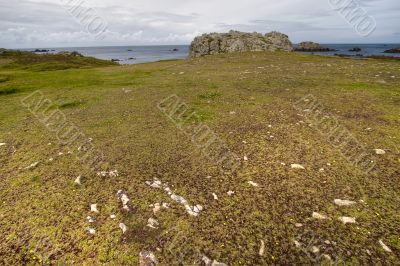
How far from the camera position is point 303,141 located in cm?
1199

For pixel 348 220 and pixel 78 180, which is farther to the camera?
pixel 78 180

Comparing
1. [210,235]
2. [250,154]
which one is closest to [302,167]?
[250,154]

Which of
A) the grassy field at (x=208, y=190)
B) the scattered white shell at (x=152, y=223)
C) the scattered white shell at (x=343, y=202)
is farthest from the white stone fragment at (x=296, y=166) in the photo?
the scattered white shell at (x=152, y=223)

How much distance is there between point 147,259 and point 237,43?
228ft

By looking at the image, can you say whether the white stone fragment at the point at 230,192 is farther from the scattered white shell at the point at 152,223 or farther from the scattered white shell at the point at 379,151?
the scattered white shell at the point at 379,151

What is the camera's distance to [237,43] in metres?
70.6

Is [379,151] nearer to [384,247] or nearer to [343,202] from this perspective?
[343,202]

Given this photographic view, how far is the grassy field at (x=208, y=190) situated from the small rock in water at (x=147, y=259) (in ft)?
0.46

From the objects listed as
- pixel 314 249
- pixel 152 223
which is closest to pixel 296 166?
pixel 314 249

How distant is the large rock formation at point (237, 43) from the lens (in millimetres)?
69500

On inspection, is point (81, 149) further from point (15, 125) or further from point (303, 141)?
point (303, 141)

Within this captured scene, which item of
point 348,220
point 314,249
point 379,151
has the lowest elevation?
point 314,249

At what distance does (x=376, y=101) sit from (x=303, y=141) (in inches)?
331

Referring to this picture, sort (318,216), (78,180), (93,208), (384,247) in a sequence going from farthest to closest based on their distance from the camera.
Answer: (78,180)
(93,208)
(318,216)
(384,247)
